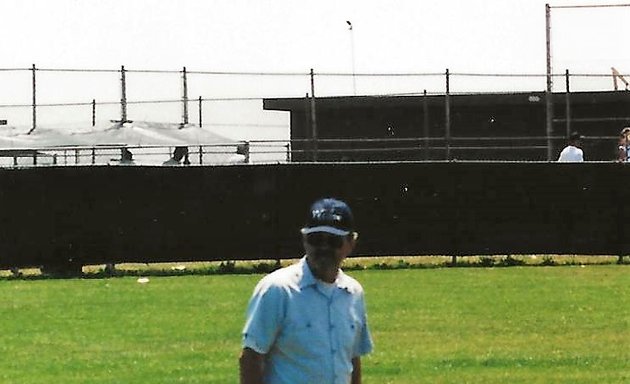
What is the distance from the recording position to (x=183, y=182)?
2159 centimetres

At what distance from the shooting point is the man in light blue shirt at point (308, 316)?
4.80 metres

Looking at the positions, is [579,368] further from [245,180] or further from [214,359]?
[245,180]

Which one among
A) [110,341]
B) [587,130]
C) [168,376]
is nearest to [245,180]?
[110,341]

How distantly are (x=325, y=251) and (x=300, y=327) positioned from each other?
0.29m

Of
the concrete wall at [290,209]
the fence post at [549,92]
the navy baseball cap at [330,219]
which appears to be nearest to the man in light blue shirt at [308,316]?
the navy baseball cap at [330,219]

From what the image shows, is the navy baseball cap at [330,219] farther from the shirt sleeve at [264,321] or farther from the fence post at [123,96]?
the fence post at [123,96]

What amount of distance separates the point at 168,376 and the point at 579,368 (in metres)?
3.30

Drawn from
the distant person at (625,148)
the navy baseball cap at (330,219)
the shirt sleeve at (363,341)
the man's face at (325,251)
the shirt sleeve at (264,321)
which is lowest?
the shirt sleeve at (363,341)

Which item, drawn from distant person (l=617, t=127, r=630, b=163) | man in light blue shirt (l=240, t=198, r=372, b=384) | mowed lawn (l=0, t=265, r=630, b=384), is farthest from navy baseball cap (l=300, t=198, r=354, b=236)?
distant person (l=617, t=127, r=630, b=163)

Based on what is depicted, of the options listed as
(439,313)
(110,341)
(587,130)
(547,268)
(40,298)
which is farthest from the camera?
(587,130)

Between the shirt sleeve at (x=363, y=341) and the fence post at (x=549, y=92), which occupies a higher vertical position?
the fence post at (x=549, y=92)

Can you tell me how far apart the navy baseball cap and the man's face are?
0.02 meters

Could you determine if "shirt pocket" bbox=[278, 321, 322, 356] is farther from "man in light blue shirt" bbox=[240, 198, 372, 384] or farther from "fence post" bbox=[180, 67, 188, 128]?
"fence post" bbox=[180, 67, 188, 128]

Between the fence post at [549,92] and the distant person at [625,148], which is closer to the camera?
the distant person at [625,148]
